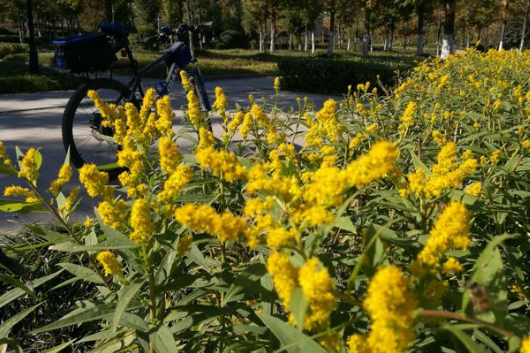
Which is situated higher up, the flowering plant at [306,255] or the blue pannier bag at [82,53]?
the blue pannier bag at [82,53]

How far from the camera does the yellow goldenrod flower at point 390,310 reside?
62 centimetres

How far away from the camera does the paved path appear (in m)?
3.10

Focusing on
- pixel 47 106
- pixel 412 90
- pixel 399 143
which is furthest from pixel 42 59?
pixel 399 143

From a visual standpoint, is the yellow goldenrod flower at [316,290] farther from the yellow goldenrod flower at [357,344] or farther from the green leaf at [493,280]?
the green leaf at [493,280]

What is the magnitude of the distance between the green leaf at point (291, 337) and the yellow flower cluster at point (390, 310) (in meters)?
0.13

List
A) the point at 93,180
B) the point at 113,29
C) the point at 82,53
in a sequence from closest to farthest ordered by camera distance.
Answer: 1. the point at 93,180
2. the point at 82,53
3. the point at 113,29

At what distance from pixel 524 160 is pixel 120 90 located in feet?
9.94

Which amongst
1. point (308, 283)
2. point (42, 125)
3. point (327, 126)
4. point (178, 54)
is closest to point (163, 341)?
point (308, 283)

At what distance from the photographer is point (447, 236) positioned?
0.79 metres

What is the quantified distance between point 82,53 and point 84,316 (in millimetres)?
2990

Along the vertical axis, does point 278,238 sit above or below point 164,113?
below

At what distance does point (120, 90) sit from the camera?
3703 mm

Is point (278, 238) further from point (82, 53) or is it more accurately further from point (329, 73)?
point (329, 73)

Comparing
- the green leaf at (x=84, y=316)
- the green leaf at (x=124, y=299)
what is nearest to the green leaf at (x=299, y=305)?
the green leaf at (x=124, y=299)
